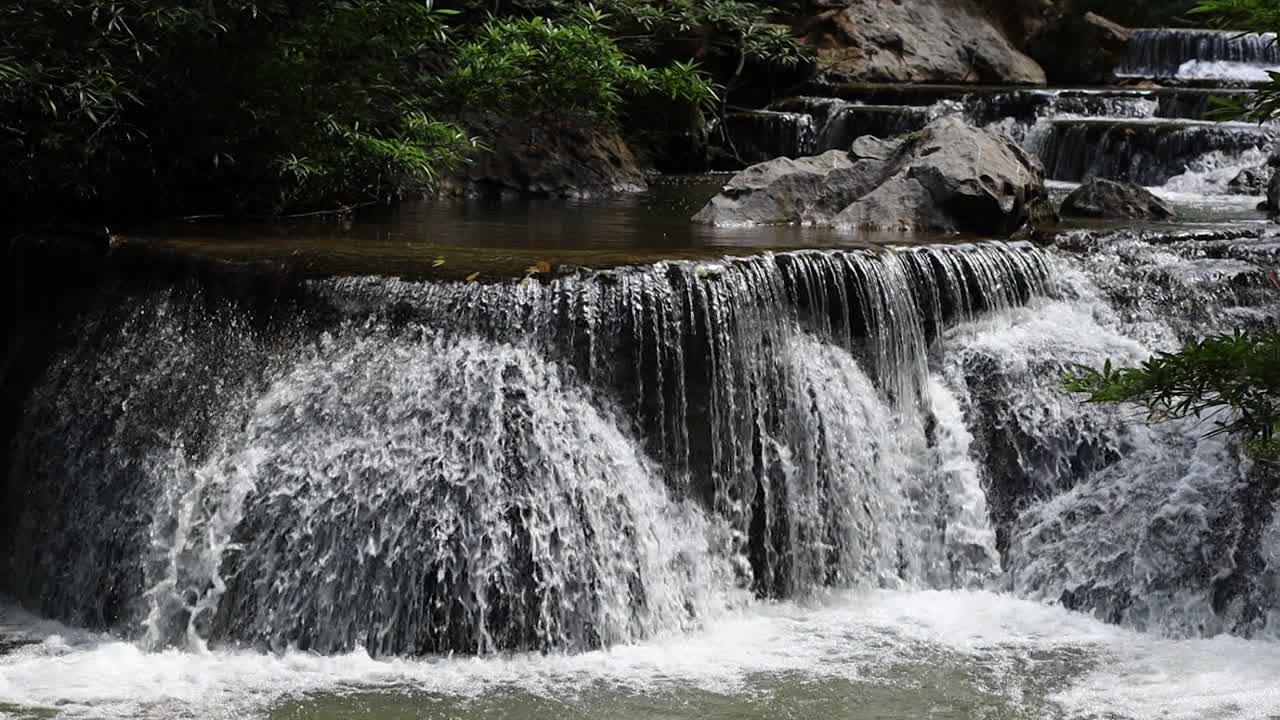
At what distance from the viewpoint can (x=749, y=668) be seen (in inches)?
251

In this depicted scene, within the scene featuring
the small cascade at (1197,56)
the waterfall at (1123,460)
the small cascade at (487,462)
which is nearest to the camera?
the small cascade at (487,462)

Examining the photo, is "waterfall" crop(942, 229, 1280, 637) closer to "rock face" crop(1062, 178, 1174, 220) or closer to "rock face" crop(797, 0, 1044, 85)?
"rock face" crop(1062, 178, 1174, 220)

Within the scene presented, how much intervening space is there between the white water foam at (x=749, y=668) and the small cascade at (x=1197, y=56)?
41.8 ft

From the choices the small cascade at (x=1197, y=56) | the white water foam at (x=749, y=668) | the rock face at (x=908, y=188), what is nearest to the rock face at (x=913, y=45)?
the small cascade at (x=1197, y=56)

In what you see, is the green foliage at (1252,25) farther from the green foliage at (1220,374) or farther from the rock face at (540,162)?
the rock face at (540,162)

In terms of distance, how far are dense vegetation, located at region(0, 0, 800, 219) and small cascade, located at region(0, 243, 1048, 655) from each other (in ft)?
3.96

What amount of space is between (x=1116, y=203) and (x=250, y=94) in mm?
5947

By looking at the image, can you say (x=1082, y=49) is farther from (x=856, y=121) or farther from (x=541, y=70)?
(x=541, y=70)

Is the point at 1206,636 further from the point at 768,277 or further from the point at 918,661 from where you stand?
the point at 768,277

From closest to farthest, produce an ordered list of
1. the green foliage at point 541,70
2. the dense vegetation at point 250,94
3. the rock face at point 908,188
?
the dense vegetation at point 250,94 → the rock face at point 908,188 → the green foliage at point 541,70

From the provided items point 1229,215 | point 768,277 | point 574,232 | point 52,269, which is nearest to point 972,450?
point 768,277

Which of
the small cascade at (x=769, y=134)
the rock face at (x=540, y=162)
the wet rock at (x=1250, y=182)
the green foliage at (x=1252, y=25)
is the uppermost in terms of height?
the small cascade at (x=769, y=134)

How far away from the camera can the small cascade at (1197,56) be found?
59.2 feet

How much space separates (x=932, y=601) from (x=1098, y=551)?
87 centimetres
